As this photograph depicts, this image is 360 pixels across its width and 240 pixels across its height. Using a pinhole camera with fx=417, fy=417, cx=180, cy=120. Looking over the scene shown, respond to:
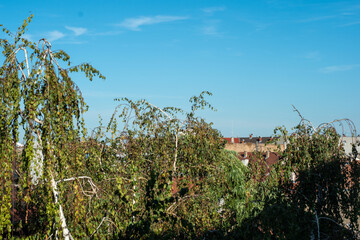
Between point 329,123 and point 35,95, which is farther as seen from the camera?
point 329,123

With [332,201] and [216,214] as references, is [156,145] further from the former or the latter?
[332,201]

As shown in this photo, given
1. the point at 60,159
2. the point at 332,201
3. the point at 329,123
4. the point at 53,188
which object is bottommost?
the point at 332,201

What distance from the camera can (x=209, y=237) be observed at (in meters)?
8.39

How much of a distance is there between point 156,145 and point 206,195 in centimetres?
193

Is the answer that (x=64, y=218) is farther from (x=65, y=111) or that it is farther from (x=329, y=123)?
(x=329, y=123)

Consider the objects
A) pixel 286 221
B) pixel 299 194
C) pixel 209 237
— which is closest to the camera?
pixel 286 221

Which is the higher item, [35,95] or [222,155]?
[35,95]

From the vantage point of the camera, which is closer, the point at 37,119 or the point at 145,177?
the point at 37,119

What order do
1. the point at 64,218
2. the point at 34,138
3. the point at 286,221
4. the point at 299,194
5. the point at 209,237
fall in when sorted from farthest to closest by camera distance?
the point at 299,194, the point at 209,237, the point at 286,221, the point at 64,218, the point at 34,138

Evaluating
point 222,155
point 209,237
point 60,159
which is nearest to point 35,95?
point 60,159

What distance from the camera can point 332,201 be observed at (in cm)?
892

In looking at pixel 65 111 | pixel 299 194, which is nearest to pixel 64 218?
pixel 65 111

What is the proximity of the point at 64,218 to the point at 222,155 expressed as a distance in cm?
657

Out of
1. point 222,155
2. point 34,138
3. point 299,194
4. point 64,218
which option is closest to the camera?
point 34,138
